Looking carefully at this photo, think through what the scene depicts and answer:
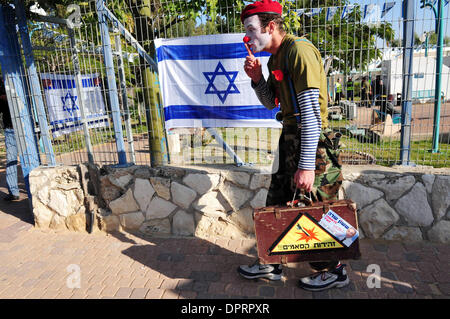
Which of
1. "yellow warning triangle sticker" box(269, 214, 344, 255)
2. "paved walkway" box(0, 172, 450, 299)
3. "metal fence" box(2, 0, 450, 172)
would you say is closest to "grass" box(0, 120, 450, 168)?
"metal fence" box(2, 0, 450, 172)

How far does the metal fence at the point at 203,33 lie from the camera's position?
326 centimetres

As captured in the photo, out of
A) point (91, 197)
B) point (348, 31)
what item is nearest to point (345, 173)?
point (348, 31)

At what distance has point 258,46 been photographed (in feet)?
8.25

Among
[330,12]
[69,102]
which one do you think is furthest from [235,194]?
[69,102]

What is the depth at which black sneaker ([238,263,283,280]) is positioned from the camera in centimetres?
293

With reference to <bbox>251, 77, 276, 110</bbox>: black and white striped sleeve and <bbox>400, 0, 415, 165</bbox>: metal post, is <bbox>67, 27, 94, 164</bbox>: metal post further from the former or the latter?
<bbox>400, 0, 415, 165</bbox>: metal post

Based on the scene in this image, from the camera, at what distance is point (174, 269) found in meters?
3.25

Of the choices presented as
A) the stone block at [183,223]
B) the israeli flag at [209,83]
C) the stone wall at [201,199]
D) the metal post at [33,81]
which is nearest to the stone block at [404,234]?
the stone wall at [201,199]

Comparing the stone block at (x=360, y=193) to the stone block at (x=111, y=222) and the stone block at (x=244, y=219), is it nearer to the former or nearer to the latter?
the stone block at (x=244, y=219)

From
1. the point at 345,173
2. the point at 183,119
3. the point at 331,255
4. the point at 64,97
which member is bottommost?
the point at 331,255

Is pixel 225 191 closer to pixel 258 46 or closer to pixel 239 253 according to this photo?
pixel 239 253

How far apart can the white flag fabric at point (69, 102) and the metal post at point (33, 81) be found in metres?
0.09

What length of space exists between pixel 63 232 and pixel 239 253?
7.42ft

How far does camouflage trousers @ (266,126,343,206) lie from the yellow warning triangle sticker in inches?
7.8
